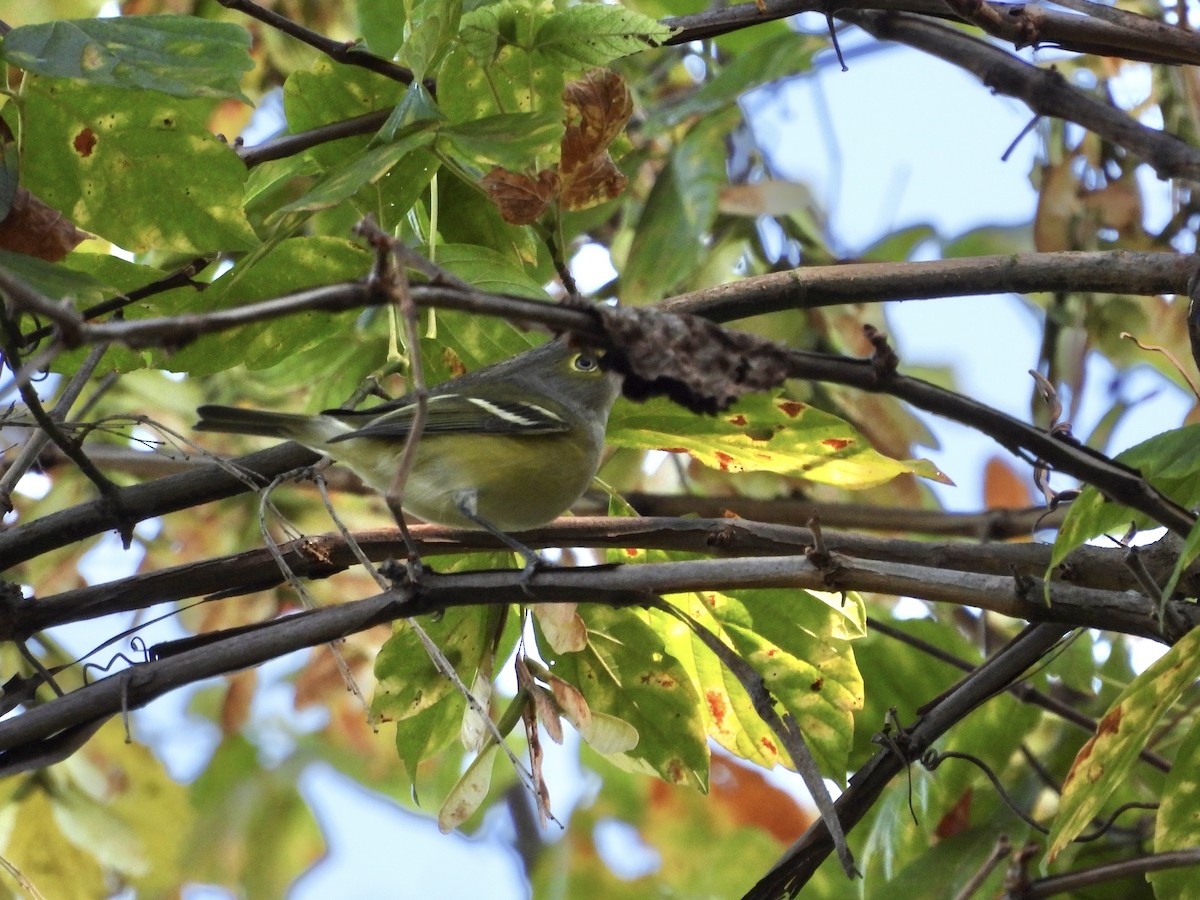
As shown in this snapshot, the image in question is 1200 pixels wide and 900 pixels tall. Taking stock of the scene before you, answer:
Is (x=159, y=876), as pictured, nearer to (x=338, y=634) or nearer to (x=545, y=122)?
(x=338, y=634)

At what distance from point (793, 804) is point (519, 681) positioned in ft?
8.62

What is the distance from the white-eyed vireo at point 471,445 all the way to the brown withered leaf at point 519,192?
1.27ft

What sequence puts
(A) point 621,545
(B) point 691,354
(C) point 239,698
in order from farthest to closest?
(C) point 239,698 < (A) point 621,545 < (B) point 691,354

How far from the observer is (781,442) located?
90.5 inches

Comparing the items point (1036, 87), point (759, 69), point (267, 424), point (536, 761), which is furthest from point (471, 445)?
point (1036, 87)

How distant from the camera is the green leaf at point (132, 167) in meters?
1.98

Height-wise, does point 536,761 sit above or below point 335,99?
below

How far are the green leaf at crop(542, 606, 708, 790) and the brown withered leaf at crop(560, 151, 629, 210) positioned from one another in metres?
0.81

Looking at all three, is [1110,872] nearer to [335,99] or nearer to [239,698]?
[335,99]

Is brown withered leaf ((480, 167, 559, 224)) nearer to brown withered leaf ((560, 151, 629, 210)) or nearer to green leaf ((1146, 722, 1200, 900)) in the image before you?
brown withered leaf ((560, 151, 629, 210))

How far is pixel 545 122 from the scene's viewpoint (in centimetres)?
190

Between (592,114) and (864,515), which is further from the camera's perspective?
(864,515)

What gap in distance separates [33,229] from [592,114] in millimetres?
1051

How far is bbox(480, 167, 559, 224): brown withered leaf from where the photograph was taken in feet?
7.31
